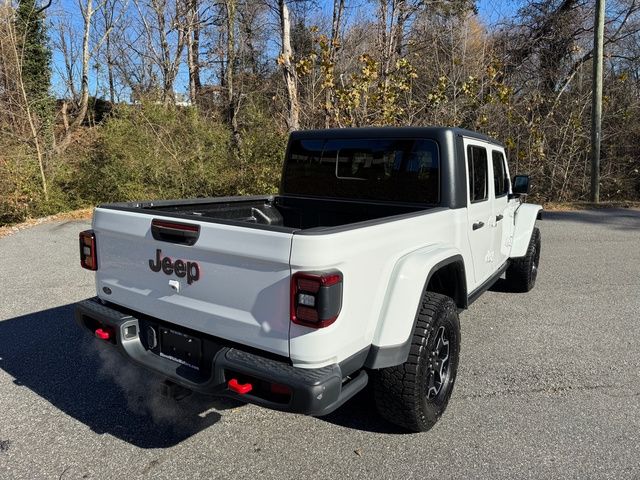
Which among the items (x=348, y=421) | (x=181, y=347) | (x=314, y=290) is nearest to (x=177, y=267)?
(x=181, y=347)

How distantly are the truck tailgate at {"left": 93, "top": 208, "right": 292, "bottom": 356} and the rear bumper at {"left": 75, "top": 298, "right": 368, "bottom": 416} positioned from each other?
83 millimetres

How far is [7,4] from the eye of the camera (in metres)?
12.6

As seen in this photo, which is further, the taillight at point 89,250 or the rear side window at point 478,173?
the rear side window at point 478,173

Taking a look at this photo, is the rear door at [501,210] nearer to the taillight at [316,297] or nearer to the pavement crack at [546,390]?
the pavement crack at [546,390]

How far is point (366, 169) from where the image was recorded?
4.05 m

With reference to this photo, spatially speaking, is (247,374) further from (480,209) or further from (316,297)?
(480,209)

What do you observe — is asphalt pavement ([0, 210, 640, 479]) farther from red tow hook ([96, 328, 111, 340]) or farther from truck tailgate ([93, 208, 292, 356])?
truck tailgate ([93, 208, 292, 356])

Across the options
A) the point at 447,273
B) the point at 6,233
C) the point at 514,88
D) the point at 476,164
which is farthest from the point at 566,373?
the point at 514,88

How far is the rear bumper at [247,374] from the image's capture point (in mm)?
2158

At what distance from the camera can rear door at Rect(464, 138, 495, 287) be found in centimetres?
379

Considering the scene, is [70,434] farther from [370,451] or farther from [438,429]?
[438,429]

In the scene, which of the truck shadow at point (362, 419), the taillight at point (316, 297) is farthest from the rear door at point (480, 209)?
the taillight at point (316, 297)

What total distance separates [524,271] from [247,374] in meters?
4.21

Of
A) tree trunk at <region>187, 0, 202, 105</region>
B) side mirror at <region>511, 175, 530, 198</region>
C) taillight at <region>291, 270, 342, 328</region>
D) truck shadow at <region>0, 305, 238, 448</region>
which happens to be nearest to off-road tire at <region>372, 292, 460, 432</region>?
taillight at <region>291, 270, 342, 328</region>
